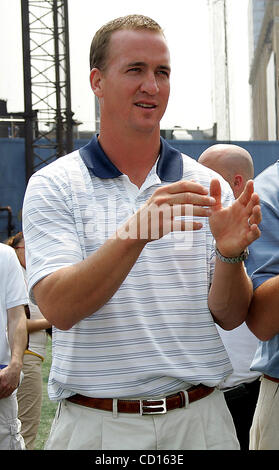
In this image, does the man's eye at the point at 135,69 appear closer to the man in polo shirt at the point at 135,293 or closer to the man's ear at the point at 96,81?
the man in polo shirt at the point at 135,293

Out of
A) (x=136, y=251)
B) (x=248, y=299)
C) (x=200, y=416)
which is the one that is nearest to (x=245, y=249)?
(x=248, y=299)

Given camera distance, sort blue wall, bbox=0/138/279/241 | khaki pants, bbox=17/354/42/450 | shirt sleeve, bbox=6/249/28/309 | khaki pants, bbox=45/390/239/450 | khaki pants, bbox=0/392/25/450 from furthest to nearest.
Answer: blue wall, bbox=0/138/279/241
khaki pants, bbox=17/354/42/450
shirt sleeve, bbox=6/249/28/309
khaki pants, bbox=0/392/25/450
khaki pants, bbox=45/390/239/450

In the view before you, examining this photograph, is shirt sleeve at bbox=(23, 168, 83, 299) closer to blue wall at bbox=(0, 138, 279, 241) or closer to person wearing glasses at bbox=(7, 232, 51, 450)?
person wearing glasses at bbox=(7, 232, 51, 450)

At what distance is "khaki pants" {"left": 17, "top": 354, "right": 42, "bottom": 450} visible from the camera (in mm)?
4512

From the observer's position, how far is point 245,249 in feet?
5.82

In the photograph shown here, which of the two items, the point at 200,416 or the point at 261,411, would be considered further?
→ the point at 261,411

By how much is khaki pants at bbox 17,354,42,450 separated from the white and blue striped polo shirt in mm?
2734

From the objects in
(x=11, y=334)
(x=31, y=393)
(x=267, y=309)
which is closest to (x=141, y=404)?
(x=267, y=309)

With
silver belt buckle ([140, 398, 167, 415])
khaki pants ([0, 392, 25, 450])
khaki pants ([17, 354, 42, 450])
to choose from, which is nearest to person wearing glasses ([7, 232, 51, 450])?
khaki pants ([17, 354, 42, 450])

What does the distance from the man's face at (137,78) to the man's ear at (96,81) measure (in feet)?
0.13

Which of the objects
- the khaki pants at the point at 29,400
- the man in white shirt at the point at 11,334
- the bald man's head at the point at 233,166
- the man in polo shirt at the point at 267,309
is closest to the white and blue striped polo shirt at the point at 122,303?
the man in polo shirt at the point at 267,309

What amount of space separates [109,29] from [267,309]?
0.87 meters
